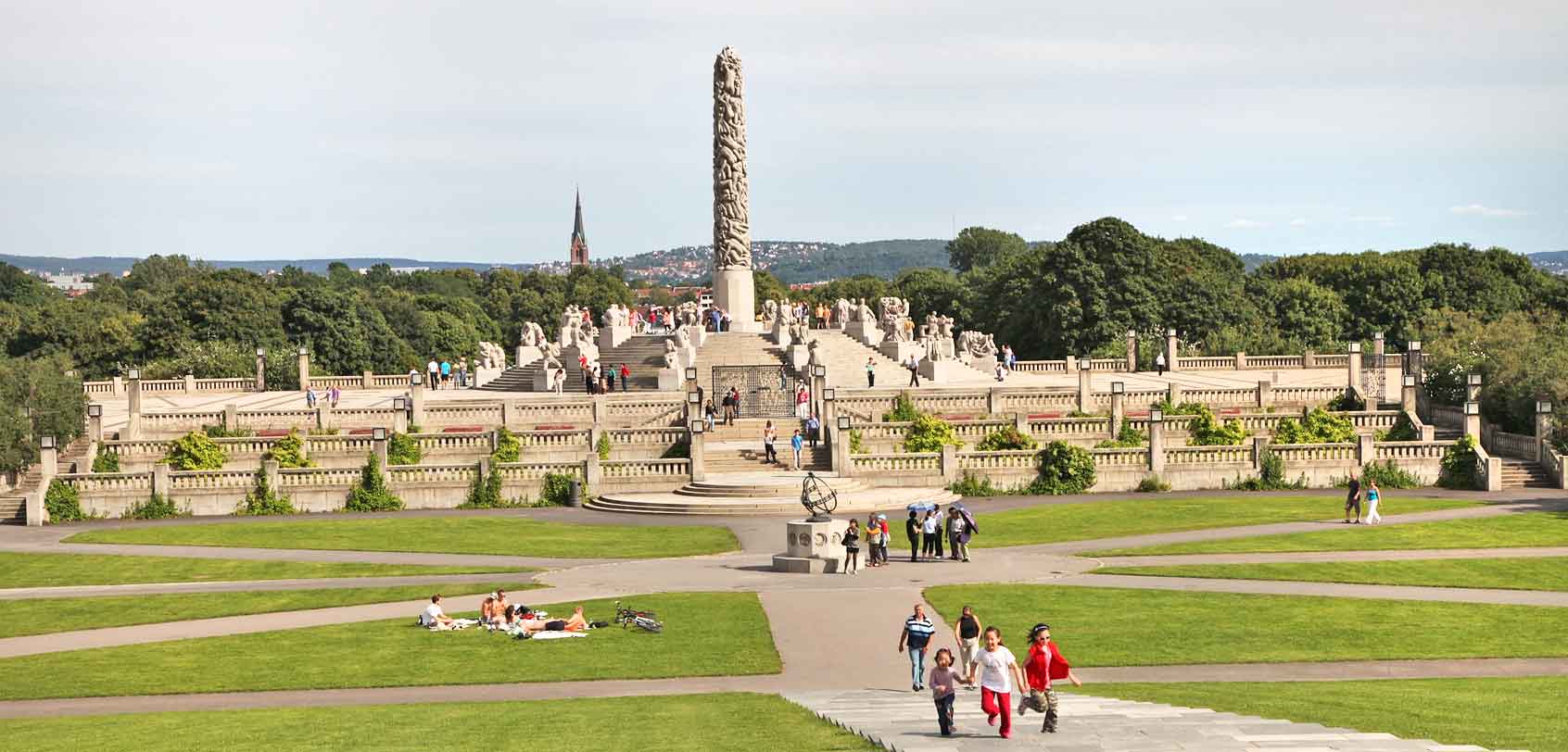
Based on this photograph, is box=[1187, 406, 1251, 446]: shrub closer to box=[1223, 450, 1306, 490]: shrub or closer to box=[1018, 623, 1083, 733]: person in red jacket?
box=[1223, 450, 1306, 490]: shrub

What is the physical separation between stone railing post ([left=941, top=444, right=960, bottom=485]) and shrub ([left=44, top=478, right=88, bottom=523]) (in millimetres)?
27892

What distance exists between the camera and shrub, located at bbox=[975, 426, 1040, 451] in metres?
64.8

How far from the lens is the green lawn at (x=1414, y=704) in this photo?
974 inches

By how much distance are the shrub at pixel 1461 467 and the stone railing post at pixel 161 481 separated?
41809 millimetres

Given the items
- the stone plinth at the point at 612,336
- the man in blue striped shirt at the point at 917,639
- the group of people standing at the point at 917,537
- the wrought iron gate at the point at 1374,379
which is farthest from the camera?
the stone plinth at the point at 612,336

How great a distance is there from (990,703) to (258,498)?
4095 centimetres

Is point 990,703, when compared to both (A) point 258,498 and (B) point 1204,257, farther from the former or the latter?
(B) point 1204,257

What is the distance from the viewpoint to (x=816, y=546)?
4375 cm

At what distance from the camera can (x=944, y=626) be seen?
36125 millimetres

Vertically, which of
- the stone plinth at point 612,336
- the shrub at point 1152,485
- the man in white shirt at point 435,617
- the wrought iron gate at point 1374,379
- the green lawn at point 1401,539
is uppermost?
the stone plinth at point 612,336

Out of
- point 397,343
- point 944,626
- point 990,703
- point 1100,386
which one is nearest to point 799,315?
point 1100,386

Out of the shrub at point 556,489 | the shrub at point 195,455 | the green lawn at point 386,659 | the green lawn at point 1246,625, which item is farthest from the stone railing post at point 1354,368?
the green lawn at point 386,659

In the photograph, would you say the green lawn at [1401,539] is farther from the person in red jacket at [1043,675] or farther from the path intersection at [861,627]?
the person in red jacket at [1043,675]

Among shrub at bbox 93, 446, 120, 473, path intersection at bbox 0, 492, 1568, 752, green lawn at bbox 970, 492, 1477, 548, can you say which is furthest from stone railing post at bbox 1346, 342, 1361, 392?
shrub at bbox 93, 446, 120, 473
